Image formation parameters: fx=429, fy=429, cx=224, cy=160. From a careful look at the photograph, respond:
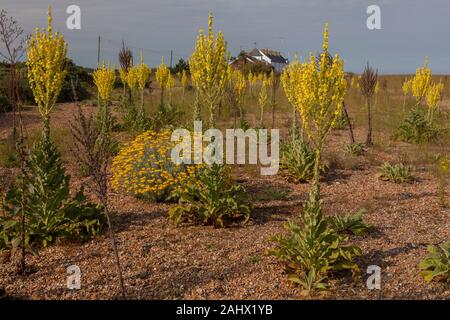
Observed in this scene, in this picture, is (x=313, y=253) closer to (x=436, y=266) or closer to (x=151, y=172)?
(x=436, y=266)

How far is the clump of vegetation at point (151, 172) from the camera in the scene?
8562 millimetres

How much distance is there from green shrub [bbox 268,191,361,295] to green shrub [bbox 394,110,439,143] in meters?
12.0

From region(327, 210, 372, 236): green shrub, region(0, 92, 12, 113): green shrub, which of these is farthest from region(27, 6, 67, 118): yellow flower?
region(0, 92, 12, 113): green shrub

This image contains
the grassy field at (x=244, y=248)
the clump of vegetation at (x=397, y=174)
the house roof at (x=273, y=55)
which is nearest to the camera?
the grassy field at (x=244, y=248)

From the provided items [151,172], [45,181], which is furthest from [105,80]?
[45,181]

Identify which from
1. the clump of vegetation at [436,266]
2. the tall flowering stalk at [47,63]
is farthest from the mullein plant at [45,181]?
the clump of vegetation at [436,266]

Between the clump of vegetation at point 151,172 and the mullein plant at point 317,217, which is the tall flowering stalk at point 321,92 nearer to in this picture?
the mullein plant at point 317,217

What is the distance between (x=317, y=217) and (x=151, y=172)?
14.4ft

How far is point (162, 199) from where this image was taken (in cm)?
884

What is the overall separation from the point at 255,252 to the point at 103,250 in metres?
2.26

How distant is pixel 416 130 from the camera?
16172mm

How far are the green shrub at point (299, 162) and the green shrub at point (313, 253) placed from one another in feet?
15.9

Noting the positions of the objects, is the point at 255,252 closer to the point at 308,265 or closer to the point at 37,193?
the point at 308,265

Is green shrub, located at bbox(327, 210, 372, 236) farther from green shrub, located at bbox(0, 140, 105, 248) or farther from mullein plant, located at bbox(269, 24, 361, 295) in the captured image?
green shrub, located at bbox(0, 140, 105, 248)
